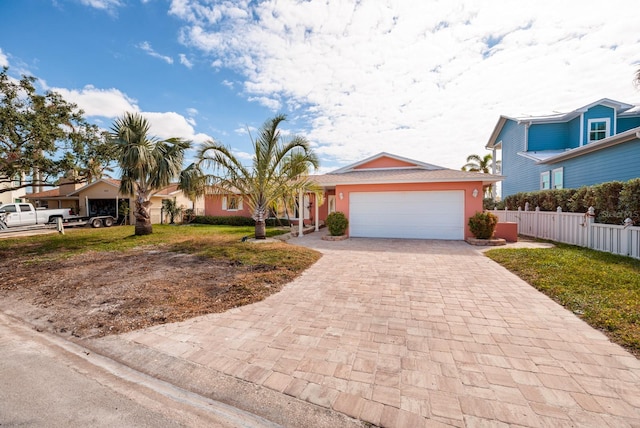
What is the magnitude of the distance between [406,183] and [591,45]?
7618 millimetres

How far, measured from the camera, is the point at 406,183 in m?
12.1

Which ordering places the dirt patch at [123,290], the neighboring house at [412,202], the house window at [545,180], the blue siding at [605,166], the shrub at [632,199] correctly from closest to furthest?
the dirt patch at [123,290] < the shrub at [632,199] < the blue siding at [605,166] < the neighboring house at [412,202] < the house window at [545,180]

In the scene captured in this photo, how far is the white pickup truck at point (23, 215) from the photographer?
16.2 meters

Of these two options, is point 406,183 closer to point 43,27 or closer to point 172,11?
point 172,11

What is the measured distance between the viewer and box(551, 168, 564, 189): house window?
46.9ft

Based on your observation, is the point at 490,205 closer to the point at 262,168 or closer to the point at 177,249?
the point at 262,168

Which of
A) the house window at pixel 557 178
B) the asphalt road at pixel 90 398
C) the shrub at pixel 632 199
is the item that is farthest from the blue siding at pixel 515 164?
the asphalt road at pixel 90 398

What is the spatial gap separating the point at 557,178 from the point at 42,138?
23.7m

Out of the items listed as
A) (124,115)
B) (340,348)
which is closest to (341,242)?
(340,348)

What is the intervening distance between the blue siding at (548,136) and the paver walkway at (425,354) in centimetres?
1651

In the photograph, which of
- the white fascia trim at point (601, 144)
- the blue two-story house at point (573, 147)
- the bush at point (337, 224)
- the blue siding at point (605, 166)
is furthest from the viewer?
the bush at point (337, 224)

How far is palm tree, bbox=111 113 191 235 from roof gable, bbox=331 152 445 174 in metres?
8.64

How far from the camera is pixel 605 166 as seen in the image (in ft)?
37.5

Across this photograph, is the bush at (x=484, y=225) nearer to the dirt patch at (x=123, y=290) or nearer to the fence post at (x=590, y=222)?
the fence post at (x=590, y=222)
